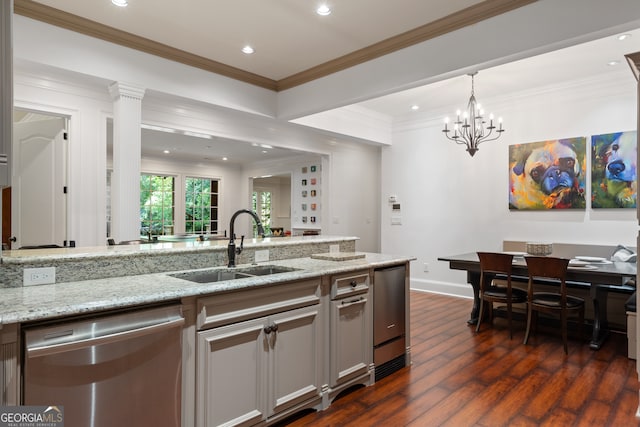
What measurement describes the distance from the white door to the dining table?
4.17 meters

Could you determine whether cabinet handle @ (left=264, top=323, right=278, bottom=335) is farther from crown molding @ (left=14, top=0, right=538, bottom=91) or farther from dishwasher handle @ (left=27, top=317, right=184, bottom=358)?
crown molding @ (left=14, top=0, right=538, bottom=91)

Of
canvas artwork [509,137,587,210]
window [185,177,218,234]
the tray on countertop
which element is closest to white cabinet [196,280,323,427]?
the tray on countertop

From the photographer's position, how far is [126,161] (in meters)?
3.64

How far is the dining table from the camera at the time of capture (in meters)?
3.24

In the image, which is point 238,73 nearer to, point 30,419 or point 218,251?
point 218,251

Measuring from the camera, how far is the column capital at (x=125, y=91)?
3.54 metres

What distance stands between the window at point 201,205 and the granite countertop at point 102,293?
7.31 meters

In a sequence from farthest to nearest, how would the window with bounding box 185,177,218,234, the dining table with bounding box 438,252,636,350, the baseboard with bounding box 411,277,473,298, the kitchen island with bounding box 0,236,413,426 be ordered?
the window with bounding box 185,177,218,234
the baseboard with bounding box 411,277,473,298
the dining table with bounding box 438,252,636,350
the kitchen island with bounding box 0,236,413,426

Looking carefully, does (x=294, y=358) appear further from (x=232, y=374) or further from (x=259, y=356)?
(x=232, y=374)

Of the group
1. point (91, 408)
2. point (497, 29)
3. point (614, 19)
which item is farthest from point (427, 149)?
point (91, 408)

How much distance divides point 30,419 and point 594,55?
517 centimetres

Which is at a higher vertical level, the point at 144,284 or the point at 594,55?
the point at 594,55

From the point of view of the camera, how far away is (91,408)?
1.51 m

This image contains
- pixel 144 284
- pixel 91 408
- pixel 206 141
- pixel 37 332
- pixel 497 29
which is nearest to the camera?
pixel 37 332
